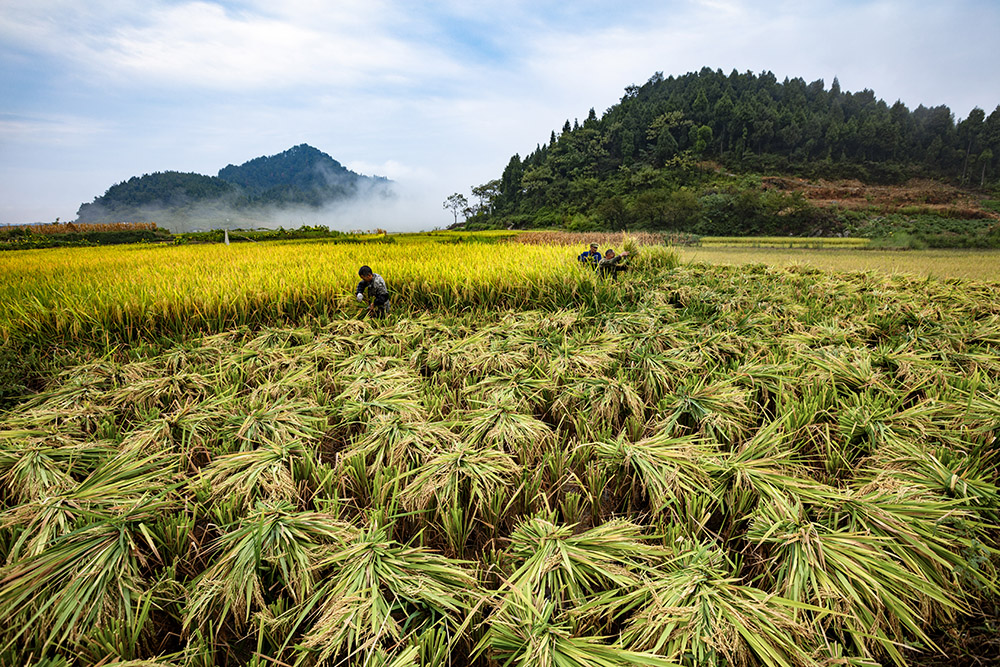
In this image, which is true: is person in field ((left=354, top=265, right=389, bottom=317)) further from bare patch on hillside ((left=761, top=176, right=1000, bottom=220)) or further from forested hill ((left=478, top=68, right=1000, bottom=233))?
forested hill ((left=478, top=68, right=1000, bottom=233))

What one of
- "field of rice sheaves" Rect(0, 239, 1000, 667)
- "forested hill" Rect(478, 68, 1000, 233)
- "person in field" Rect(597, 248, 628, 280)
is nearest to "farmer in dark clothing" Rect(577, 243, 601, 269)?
"person in field" Rect(597, 248, 628, 280)

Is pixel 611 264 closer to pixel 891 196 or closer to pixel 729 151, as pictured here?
pixel 891 196

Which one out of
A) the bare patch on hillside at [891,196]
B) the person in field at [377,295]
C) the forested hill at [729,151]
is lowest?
the person in field at [377,295]

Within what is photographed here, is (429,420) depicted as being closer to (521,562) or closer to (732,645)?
(521,562)

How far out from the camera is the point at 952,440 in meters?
1.96

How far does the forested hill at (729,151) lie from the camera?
49.6 metres

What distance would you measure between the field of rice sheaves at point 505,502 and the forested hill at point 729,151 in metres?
43.0

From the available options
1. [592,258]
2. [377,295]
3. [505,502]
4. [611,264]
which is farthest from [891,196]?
[505,502]

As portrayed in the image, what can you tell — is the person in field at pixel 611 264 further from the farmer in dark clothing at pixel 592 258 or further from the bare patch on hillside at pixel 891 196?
the bare patch on hillside at pixel 891 196

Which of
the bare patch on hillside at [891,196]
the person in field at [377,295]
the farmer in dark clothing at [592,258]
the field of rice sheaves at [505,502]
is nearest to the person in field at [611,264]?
the farmer in dark clothing at [592,258]

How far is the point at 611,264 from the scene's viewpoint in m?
5.75

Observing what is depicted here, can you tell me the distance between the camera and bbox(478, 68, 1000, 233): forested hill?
49.6 meters

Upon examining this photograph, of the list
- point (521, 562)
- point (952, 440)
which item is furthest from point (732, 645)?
point (952, 440)

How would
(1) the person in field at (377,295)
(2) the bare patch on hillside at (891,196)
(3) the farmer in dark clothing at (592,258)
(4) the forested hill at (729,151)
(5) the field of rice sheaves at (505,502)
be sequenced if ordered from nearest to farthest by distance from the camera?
(5) the field of rice sheaves at (505,502) < (1) the person in field at (377,295) < (3) the farmer in dark clothing at (592,258) < (2) the bare patch on hillside at (891,196) < (4) the forested hill at (729,151)
